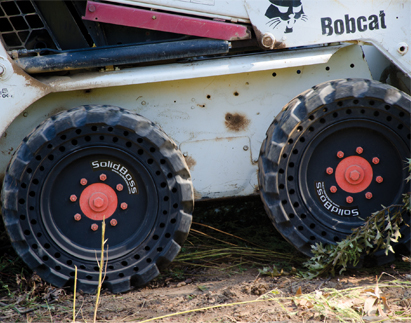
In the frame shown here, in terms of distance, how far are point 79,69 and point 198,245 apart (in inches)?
59.8

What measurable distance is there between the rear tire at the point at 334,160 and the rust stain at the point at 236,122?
0.25 meters

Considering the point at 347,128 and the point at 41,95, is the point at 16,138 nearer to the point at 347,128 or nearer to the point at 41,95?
the point at 41,95

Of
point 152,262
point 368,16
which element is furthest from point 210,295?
point 368,16

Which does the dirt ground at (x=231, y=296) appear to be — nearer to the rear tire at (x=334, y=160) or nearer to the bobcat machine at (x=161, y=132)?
the bobcat machine at (x=161, y=132)

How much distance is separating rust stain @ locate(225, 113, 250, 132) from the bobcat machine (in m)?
0.25

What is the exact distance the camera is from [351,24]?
2816 millimetres

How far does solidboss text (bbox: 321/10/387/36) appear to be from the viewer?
2805mm

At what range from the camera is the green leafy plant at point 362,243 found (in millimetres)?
2627

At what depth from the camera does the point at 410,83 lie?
10.2 feet

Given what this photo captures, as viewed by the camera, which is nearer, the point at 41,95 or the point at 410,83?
the point at 41,95

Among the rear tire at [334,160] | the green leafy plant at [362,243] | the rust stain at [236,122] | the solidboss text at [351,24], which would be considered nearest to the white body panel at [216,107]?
the rust stain at [236,122]

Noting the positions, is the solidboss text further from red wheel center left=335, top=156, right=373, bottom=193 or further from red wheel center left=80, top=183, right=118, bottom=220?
red wheel center left=80, top=183, right=118, bottom=220

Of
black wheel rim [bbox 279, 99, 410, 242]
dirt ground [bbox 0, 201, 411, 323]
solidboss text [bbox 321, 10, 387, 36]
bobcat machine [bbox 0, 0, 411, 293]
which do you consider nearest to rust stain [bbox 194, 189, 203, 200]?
bobcat machine [bbox 0, 0, 411, 293]

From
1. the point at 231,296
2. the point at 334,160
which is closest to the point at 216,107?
the point at 334,160
